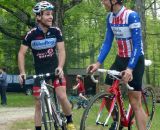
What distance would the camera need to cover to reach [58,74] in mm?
7281

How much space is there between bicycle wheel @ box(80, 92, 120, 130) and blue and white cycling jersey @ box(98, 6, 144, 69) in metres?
0.60

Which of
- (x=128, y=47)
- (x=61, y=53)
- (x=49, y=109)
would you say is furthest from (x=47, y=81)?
(x=128, y=47)

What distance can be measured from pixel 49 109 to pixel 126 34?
1.57 metres

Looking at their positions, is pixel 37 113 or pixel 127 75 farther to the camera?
pixel 37 113

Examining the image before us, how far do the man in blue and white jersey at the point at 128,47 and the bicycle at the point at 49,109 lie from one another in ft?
2.51

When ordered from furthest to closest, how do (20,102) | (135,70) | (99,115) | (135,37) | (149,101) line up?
(20,102) < (149,101) < (135,70) < (99,115) < (135,37)

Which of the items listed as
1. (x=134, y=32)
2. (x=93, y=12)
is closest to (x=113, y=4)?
(x=134, y=32)

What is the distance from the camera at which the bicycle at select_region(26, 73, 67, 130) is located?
23.0 feet

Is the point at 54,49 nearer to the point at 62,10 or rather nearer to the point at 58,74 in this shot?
the point at 58,74

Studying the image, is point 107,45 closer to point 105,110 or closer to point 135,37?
point 135,37

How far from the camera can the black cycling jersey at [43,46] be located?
746 cm

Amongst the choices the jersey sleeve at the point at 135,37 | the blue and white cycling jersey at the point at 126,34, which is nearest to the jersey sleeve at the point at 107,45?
the blue and white cycling jersey at the point at 126,34

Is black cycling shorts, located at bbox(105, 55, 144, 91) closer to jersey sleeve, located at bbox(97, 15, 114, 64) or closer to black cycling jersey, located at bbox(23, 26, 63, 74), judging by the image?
jersey sleeve, located at bbox(97, 15, 114, 64)

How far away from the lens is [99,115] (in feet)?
22.3
